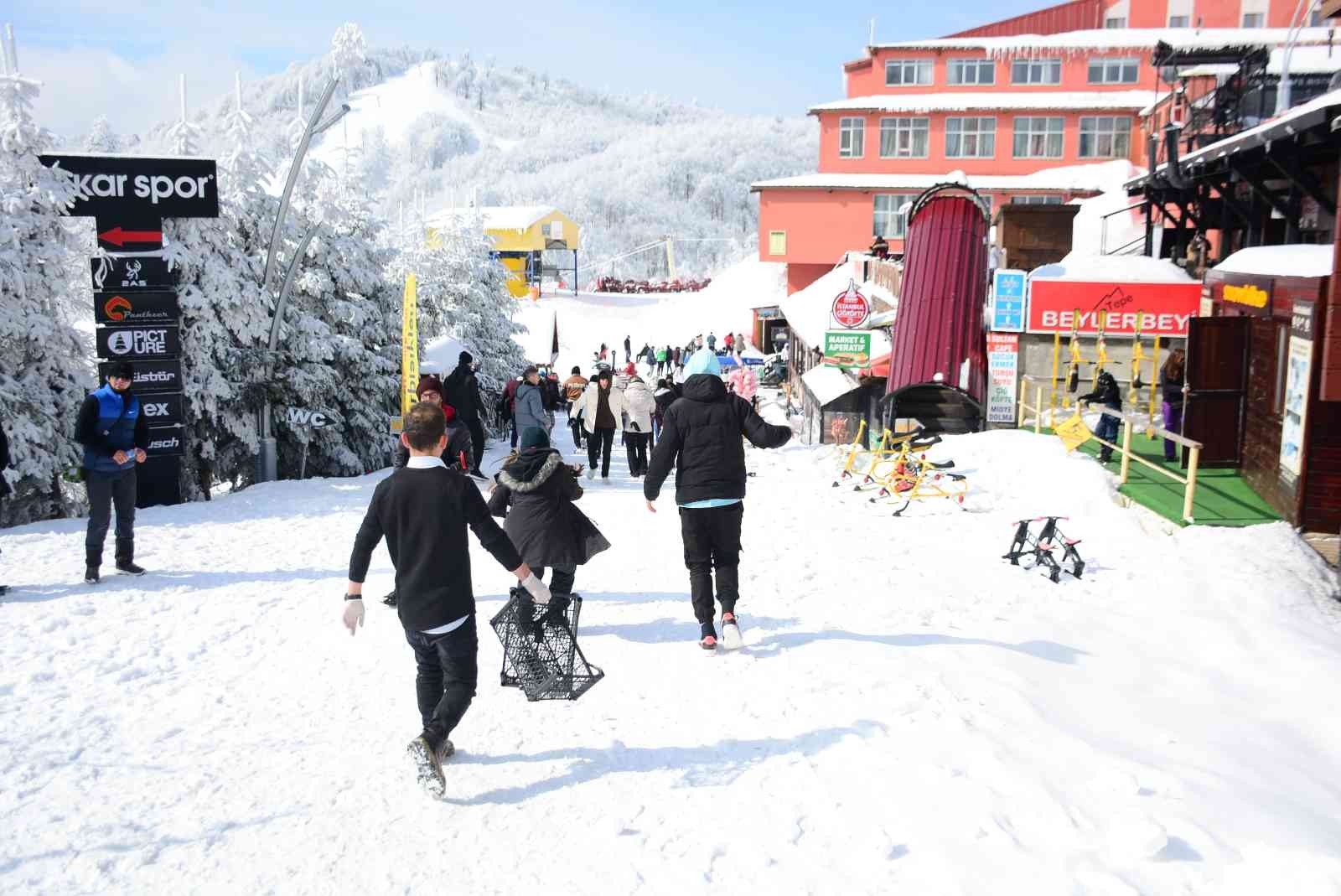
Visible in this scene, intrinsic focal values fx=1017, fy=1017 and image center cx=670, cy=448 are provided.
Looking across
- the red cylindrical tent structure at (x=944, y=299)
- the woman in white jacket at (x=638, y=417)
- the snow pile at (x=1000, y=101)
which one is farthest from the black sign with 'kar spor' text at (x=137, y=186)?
the snow pile at (x=1000, y=101)

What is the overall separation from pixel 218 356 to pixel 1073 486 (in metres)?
13.3

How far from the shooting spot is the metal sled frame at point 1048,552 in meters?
9.38

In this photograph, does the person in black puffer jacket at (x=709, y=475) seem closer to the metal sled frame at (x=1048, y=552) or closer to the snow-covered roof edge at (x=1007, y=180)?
the metal sled frame at (x=1048, y=552)

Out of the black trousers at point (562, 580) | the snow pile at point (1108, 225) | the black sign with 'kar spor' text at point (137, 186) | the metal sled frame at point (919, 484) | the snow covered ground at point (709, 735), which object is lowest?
the snow covered ground at point (709, 735)

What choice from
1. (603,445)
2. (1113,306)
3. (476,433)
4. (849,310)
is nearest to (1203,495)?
(1113,306)

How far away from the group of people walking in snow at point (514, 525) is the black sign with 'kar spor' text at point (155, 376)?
13.4 ft

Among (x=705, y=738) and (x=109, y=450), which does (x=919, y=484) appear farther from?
(x=109, y=450)

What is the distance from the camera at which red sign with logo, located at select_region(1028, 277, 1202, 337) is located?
17625 mm

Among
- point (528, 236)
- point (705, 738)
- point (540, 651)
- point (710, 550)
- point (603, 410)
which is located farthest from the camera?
point (528, 236)

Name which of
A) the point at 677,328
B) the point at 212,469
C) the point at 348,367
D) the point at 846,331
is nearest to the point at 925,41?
the point at 677,328

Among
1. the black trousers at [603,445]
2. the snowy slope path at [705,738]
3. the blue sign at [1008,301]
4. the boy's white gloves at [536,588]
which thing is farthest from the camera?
the blue sign at [1008,301]

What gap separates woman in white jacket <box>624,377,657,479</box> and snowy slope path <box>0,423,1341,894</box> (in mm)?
4878

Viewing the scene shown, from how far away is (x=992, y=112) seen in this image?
43781mm

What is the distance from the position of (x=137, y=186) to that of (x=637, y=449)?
733cm
